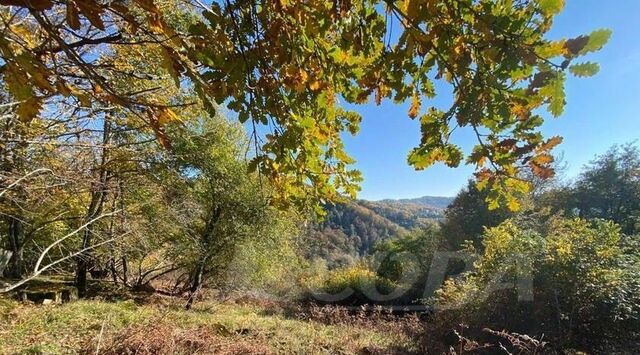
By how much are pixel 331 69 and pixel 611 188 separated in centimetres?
2487

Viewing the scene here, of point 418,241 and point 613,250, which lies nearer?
point 613,250

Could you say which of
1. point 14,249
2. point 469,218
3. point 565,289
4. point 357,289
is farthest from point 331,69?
point 469,218

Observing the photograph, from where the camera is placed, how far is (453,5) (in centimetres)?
127

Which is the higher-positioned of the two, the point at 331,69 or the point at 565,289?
the point at 331,69

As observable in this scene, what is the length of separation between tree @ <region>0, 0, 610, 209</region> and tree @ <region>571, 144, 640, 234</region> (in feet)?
75.8

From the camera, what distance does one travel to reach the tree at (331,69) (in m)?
1.09

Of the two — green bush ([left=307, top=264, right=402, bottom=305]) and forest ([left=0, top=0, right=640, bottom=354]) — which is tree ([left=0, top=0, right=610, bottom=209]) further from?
green bush ([left=307, top=264, right=402, bottom=305])

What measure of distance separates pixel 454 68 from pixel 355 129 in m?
0.87

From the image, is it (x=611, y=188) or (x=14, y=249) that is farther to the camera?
(x=611, y=188)

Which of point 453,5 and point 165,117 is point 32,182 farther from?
point 453,5

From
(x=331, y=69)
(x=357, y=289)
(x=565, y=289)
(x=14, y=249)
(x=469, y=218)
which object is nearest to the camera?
(x=331, y=69)

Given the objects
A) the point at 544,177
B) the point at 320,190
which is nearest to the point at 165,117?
the point at 320,190

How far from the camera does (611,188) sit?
20906 millimetres

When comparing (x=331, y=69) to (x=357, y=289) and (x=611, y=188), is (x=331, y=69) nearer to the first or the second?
(x=357, y=289)
